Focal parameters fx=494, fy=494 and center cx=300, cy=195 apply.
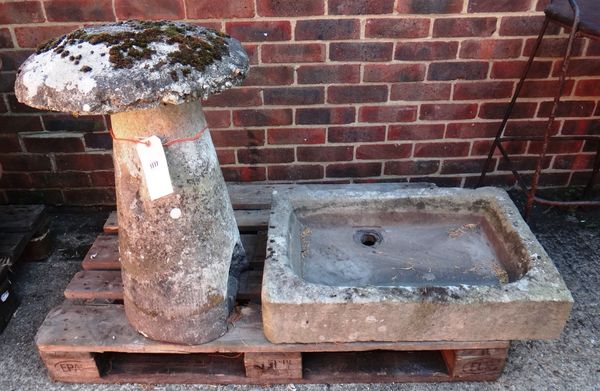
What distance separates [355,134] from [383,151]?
0.21m

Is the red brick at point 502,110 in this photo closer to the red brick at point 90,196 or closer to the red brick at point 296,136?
the red brick at point 296,136

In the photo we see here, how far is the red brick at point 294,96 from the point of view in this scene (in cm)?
272

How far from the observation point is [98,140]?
287 centimetres

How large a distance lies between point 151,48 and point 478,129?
Result: 2029mm

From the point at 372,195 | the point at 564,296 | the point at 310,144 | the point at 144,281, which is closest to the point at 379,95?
the point at 310,144

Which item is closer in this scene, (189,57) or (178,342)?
(189,57)

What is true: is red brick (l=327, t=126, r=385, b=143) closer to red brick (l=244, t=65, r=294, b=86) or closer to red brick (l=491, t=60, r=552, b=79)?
red brick (l=244, t=65, r=294, b=86)

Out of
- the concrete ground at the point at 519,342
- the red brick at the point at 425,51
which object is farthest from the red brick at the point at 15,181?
the red brick at the point at 425,51

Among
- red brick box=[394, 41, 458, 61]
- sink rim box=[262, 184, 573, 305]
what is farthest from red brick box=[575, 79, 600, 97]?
sink rim box=[262, 184, 573, 305]

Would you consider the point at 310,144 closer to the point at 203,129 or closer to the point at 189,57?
the point at 203,129

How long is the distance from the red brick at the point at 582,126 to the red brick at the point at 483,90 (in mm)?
442

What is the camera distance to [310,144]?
9.55 ft

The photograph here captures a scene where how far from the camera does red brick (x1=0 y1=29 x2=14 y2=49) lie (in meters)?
2.57

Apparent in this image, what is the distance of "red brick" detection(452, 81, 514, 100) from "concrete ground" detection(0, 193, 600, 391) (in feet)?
2.58
